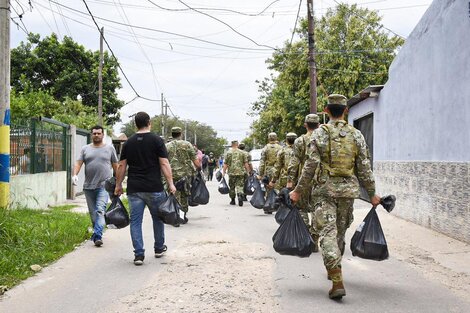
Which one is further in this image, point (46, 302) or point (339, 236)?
point (339, 236)

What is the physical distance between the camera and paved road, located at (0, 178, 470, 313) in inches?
178

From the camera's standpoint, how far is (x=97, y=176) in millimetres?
7555

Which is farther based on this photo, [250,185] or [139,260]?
[250,185]

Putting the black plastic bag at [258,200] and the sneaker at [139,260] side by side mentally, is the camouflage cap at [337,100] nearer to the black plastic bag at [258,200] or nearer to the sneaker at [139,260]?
the sneaker at [139,260]

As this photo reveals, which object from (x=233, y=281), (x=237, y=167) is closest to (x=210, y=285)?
(x=233, y=281)

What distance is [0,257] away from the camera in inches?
239

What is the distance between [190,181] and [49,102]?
1670 cm

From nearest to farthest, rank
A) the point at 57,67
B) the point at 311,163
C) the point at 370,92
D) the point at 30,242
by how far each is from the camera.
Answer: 1. the point at 311,163
2. the point at 30,242
3. the point at 370,92
4. the point at 57,67

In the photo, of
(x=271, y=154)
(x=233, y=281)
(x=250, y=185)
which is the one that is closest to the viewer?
(x=233, y=281)

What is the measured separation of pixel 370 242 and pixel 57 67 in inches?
1306

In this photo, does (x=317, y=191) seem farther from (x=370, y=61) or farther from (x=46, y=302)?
(x=370, y=61)

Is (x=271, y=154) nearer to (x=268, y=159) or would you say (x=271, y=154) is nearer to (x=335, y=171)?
(x=268, y=159)

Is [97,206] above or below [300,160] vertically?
below

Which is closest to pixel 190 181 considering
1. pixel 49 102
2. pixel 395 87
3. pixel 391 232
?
A: pixel 391 232
